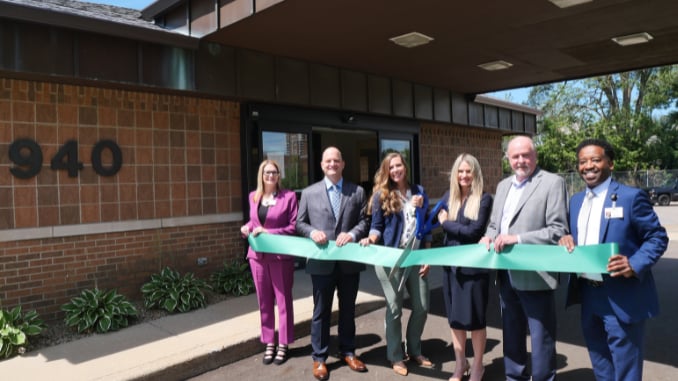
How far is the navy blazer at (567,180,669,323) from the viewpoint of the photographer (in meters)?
2.97

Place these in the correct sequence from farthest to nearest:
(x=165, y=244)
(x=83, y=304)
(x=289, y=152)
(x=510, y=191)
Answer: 1. (x=289, y=152)
2. (x=165, y=244)
3. (x=83, y=304)
4. (x=510, y=191)

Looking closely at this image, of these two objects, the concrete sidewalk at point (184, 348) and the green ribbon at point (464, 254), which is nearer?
the green ribbon at point (464, 254)

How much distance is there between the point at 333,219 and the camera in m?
4.44

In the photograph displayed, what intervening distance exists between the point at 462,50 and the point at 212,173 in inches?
181

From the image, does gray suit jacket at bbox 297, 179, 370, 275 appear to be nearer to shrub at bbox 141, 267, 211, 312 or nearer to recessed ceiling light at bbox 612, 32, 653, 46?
shrub at bbox 141, 267, 211, 312

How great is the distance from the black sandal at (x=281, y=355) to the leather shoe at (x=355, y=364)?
0.68 meters

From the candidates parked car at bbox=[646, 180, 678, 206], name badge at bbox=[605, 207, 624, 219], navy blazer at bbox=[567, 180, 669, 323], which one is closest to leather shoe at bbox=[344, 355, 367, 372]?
navy blazer at bbox=[567, 180, 669, 323]

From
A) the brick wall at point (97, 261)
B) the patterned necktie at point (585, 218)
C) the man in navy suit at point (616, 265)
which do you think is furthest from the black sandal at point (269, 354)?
the patterned necktie at point (585, 218)

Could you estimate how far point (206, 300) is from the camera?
6.49m

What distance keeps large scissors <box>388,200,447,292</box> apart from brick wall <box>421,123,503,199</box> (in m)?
7.37

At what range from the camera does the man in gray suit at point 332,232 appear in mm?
4402

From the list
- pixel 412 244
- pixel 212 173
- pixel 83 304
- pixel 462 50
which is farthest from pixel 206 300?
pixel 462 50

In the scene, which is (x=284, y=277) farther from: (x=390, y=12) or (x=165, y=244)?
(x=390, y=12)

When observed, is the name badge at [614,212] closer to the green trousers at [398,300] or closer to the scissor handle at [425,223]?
the scissor handle at [425,223]
